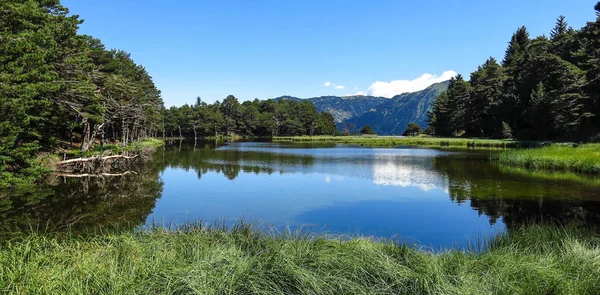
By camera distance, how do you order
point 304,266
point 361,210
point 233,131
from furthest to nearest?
point 233,131 < point 361,210 < point 304,266

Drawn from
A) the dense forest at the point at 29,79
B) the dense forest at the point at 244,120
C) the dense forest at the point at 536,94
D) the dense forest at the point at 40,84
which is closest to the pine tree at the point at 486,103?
the dense forest at the point at 536,94

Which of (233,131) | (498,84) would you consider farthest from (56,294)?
(233,131)

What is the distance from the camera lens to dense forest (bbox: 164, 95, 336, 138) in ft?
363

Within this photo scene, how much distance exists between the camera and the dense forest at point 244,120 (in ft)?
363

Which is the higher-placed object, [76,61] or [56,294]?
[76,61]

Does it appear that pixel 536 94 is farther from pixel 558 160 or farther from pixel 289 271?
pixel 289 271

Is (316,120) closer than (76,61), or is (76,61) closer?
(76,61)

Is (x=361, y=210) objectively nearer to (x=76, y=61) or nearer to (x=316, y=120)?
(x=76, y=61)

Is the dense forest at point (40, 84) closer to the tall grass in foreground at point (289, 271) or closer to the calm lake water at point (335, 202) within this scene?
the calm lake water at point (335, 202)

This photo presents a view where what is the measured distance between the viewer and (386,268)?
5707 millimetres

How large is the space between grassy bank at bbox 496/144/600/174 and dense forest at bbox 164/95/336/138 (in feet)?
292

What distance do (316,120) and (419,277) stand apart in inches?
4953

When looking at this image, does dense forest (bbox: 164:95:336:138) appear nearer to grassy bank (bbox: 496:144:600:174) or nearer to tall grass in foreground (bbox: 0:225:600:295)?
grassy bank (bbox: 496:144:600:174)

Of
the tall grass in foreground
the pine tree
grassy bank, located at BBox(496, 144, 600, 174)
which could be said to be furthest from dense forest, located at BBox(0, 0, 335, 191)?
the pine tree
